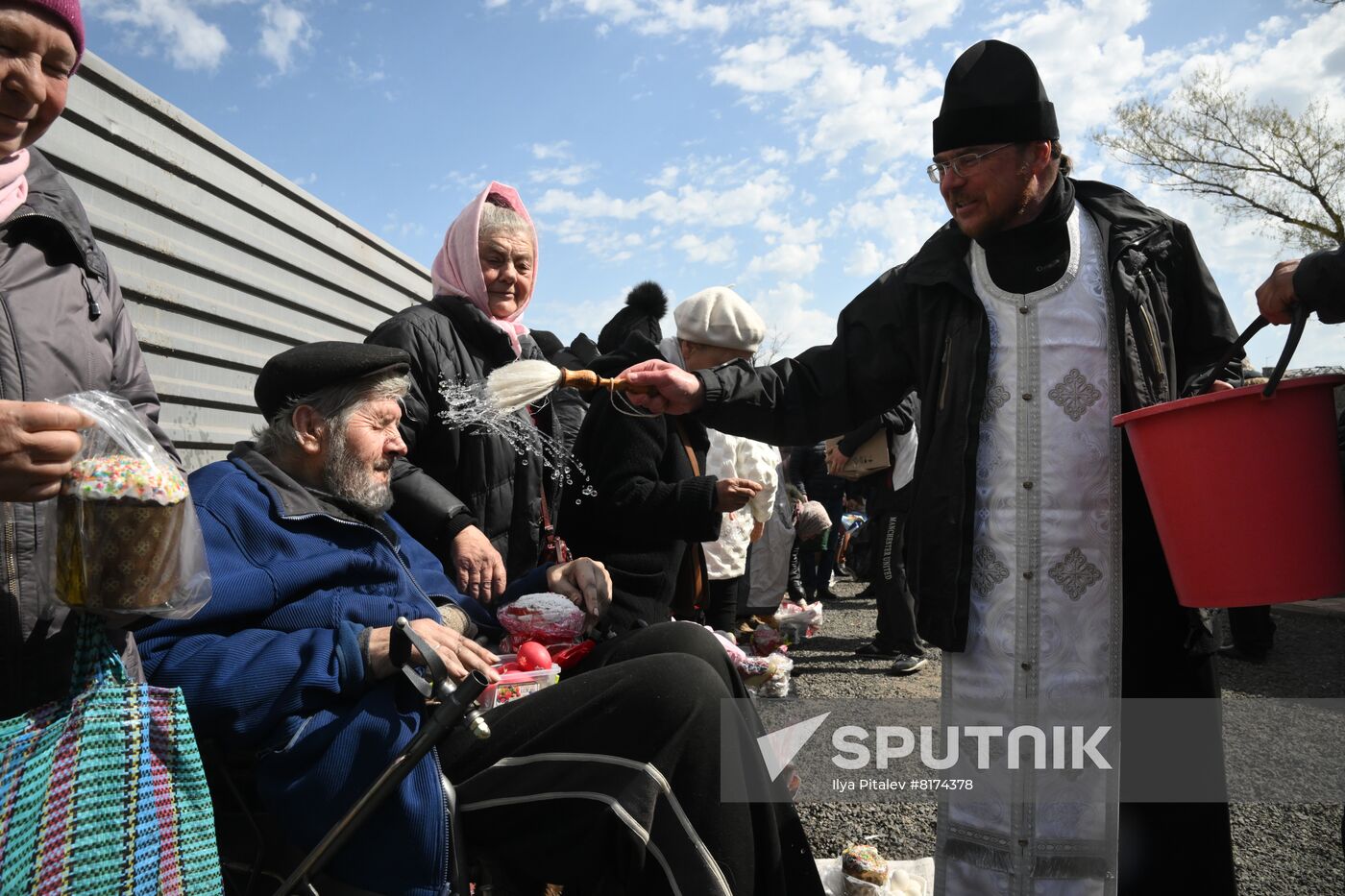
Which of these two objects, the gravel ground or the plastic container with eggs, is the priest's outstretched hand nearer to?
the plastic container with eggs

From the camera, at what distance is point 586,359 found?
495 cm

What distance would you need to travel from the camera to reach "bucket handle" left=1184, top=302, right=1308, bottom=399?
5.79 ft

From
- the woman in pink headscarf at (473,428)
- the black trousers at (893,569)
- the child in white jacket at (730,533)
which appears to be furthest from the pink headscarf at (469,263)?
the black trousers at (893,569)

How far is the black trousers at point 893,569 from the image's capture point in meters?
6.40

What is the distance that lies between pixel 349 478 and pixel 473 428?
0.63 m

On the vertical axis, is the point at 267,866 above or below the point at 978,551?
below

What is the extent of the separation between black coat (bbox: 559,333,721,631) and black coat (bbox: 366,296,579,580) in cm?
25

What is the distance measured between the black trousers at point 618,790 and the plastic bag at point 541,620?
0.42 m

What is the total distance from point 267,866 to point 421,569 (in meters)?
0.89

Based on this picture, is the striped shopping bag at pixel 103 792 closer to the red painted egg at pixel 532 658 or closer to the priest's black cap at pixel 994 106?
the red painted egg at pixel 532 658

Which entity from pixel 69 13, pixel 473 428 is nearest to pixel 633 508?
pixel 473 428

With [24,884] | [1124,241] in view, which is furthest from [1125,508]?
[24,884]

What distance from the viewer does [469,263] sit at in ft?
10.3

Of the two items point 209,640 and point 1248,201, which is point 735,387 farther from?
point 1248,201
